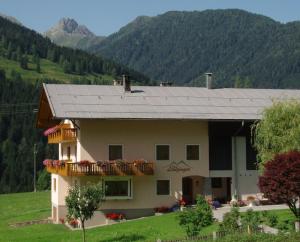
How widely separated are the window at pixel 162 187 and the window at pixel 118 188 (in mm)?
2231

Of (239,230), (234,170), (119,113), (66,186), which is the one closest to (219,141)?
(234,170)

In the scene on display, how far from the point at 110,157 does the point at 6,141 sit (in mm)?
118367

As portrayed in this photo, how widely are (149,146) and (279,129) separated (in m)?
10.6

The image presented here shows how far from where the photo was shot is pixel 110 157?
153 ft

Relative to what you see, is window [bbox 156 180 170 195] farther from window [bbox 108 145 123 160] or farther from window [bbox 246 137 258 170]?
window [bbox 246 137 258 170]

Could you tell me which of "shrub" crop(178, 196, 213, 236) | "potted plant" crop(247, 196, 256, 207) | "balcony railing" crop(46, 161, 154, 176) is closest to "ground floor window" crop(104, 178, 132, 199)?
"balcony railing" crop(46, 161, 154, 176)

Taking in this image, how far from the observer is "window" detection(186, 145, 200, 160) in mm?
48344

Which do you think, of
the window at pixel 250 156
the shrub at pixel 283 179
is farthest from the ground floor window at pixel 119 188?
the shrub at pixel 283 179

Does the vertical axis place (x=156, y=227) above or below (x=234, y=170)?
below

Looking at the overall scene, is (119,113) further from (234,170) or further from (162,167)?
(234,170)

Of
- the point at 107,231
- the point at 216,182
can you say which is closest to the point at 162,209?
the point at 216,182

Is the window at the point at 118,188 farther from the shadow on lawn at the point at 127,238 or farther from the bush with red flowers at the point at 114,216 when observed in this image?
the shadow on lawn at the point at 127,238

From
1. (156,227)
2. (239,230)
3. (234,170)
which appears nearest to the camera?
(239,230)

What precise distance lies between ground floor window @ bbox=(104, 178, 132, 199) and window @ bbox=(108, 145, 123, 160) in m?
1.67
